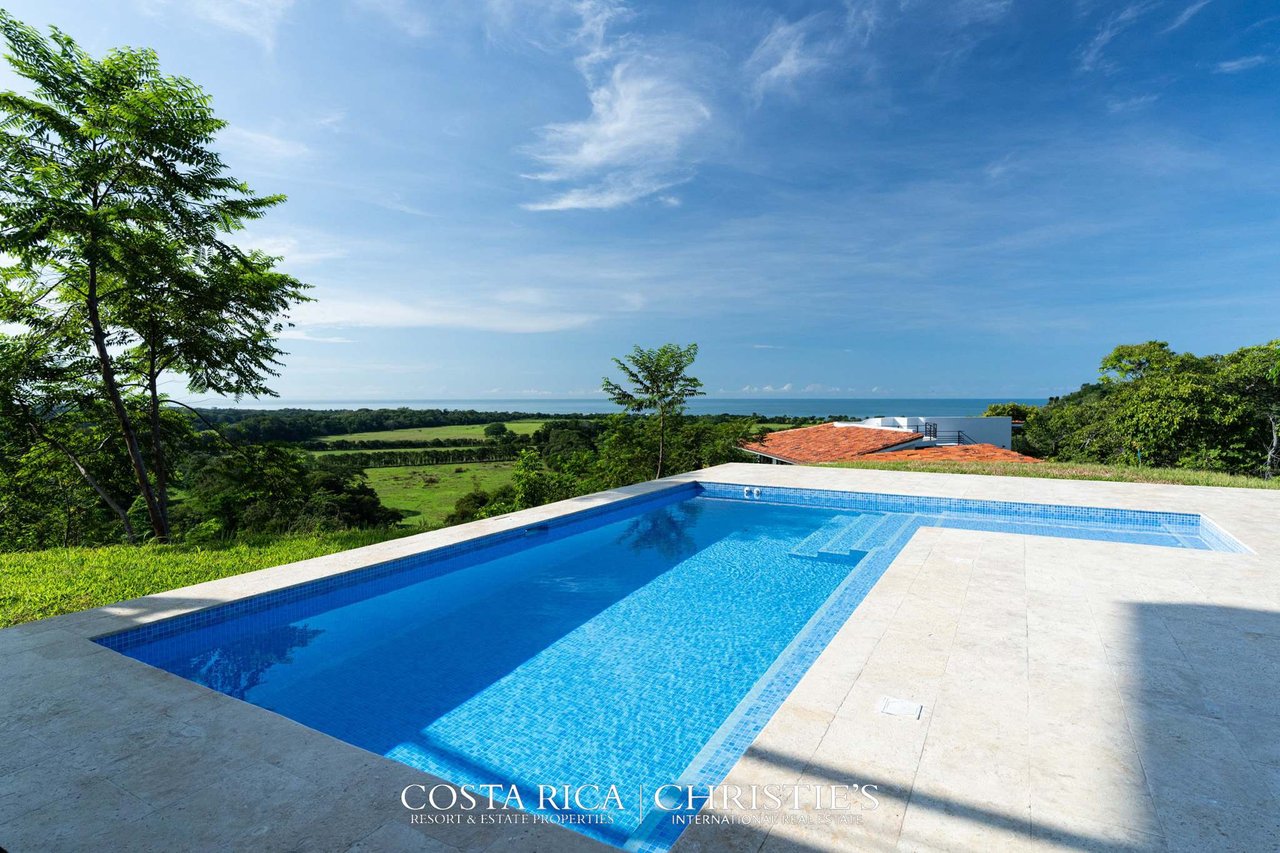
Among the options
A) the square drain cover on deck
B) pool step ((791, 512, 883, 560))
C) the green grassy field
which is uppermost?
the green grassy field

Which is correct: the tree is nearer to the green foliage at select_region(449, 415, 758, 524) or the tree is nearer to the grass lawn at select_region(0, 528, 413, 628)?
the green foliage at select_region(449, 415, 758, 524)

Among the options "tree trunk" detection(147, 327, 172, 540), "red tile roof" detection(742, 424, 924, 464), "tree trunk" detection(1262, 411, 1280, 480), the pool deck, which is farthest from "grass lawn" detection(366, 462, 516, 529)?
"tree trunk" detection(1262, 411, 1280, 480)

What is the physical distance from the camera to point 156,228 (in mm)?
6594

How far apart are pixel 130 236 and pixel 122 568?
3612mm

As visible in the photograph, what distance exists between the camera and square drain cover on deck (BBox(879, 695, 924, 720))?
2389 mm

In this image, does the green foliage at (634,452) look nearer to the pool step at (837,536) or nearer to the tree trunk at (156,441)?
the pool step at (837,536)

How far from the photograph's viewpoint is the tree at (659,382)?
11742mm

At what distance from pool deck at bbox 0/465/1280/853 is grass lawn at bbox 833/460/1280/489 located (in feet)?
20.8

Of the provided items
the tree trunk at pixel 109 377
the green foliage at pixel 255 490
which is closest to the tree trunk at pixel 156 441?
the tree trunk at pixel 109 377

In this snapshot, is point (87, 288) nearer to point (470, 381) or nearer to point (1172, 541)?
point (1172, 541)

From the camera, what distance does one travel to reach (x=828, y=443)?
1958 cm

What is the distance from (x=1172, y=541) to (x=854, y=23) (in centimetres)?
1057

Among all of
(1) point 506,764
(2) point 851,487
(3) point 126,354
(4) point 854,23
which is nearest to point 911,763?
(1) point 506,764

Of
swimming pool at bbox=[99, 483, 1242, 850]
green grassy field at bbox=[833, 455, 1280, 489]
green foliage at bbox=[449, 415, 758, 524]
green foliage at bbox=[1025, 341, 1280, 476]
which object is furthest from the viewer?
green foliage at bbox=[1025, 341, 1280, 476]
